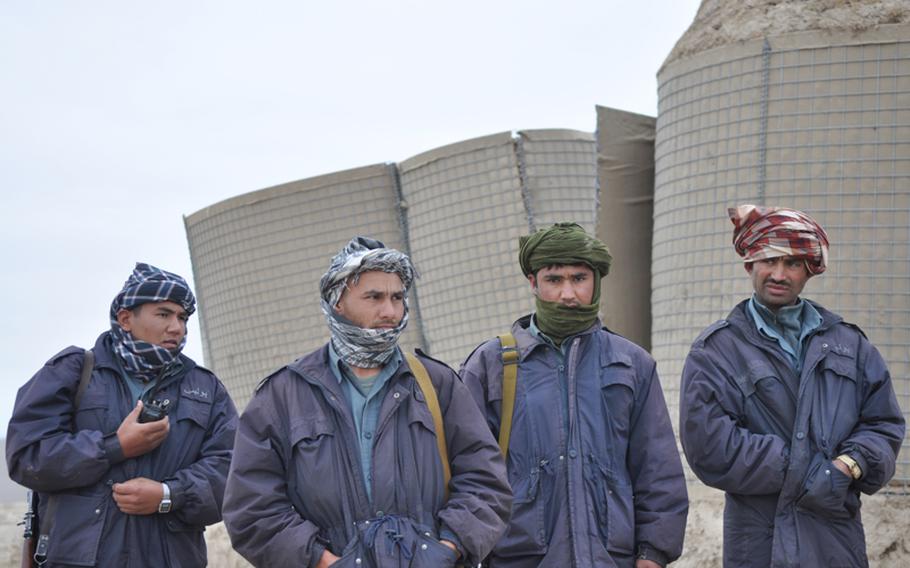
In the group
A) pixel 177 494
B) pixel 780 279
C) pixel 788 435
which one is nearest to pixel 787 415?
pixel 788 435

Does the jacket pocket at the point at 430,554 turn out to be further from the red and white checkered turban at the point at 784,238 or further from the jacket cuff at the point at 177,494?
the red and white checkered turban at the point at 784,238

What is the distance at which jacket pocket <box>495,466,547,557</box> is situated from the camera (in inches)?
150

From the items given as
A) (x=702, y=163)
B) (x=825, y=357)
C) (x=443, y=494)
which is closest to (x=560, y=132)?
(x=702, y=163)

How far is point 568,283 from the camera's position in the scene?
159 inches

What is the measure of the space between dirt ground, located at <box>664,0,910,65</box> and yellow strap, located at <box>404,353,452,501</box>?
150 inches

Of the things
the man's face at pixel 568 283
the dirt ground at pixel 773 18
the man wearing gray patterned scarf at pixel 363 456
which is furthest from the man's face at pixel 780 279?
the dirt ground at pixel 773 18

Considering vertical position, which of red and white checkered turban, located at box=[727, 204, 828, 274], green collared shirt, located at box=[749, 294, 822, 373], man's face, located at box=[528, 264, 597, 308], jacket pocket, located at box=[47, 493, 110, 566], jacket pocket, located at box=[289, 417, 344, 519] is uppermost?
red and white checkered turban, located at box=[727, 204, 828, 274]

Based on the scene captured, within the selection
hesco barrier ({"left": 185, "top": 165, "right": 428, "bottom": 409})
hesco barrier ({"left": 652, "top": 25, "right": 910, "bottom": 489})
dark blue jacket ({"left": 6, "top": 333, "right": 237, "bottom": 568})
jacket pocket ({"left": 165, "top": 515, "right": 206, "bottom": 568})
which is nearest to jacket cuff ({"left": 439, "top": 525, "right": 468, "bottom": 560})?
dark blue jacket ({"left": 6, "top": 333, "right": 237, "bottom": 568})

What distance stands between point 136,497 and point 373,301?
131 cm

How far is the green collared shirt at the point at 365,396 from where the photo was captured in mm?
3354

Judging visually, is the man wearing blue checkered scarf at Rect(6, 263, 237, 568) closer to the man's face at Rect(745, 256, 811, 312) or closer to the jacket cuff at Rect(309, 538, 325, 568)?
the jacket cuff at Rect(309, 538, 325, 568)

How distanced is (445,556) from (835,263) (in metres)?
3.68

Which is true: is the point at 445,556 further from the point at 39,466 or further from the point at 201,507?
the point at 39,466

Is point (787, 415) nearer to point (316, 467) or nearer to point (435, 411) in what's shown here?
point (435, 411)
